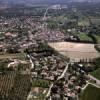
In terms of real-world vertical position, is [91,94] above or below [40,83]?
below

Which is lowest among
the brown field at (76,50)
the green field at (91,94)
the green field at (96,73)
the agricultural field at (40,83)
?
the brown field at (76,50)

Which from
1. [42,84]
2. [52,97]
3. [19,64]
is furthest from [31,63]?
[52,97]

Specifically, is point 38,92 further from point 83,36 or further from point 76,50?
point 83,36

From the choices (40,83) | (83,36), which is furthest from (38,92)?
(83,36)

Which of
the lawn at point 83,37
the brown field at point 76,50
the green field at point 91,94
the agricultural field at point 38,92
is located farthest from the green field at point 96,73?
the lawn at point 83,37

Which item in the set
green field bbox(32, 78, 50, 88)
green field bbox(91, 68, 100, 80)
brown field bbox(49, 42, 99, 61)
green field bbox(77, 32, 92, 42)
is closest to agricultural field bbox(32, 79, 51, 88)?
green field bbox(32, 78, 50, 88)

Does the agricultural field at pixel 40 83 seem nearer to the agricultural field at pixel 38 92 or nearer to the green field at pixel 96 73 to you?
the agricultural field at pixel 38 92

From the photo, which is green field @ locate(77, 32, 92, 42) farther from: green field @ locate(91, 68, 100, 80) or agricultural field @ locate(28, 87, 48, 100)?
agricultural field @ locate(28, 87, 48, 100)
